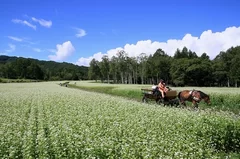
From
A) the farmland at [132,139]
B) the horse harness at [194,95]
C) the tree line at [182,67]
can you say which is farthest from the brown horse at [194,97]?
the tree line at [182,67]

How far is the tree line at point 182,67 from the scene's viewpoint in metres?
82.2

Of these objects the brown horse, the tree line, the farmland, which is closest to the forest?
the tree line

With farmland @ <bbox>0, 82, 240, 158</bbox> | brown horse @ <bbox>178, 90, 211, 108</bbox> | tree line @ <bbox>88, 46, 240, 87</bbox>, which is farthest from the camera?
tree line @ <bbox>88, 46, 240, 87</bbox>

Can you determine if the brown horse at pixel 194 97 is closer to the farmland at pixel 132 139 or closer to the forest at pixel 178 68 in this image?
the farmland at pixel 132 139

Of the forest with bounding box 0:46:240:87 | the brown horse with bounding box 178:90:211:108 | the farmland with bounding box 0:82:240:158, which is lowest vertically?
the farmland with bounding box 0:82:240:158

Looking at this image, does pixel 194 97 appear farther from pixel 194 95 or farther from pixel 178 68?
pixel 178 68

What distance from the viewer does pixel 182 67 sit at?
84.3 metres

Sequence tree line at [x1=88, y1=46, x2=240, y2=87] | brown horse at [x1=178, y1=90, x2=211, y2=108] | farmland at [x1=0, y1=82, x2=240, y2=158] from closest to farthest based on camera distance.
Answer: farmland at [x1=0, y1=82, x2=240, y2=158] → brown horse at [x1=178, y1=90, x2=211, y2=108] → tree line at [x1=88, y1=46, x2=240, y2=87]

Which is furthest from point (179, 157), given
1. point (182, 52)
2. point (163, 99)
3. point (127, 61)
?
point (182, 52)

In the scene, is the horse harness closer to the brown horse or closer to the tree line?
the brown horse

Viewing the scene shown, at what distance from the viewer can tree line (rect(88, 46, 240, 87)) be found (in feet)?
270

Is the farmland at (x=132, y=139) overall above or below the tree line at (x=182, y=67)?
below

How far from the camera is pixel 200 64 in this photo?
82500 mm

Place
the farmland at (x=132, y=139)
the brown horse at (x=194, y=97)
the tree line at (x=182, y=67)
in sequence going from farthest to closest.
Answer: the tree line at (x=182, y=67) → the brown horse at (x=194, y=97) → the farmland at (x=132, y=139)
